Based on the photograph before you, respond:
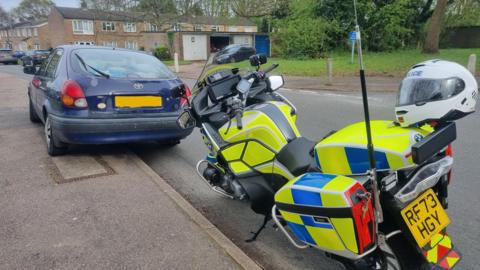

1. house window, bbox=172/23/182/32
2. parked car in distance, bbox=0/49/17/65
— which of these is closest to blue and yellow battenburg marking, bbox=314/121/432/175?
house window, bbox=172/23/182/32

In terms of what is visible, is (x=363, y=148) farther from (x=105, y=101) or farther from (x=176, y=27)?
(x=176, y=27)

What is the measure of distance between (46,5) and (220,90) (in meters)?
87.6

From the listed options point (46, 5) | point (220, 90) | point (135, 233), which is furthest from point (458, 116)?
point (46, 5)

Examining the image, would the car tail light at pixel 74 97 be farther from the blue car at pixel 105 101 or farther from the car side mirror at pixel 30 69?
the car side mirror at pixel 30 69

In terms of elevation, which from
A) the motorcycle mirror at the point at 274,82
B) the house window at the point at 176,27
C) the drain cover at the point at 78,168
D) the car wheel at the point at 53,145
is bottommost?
the drain cover at the point at 78,168

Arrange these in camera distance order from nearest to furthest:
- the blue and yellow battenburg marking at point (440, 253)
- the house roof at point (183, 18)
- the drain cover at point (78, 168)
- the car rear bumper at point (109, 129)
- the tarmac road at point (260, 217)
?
the blue and yellow battenburg marking at point (440, 253)
the tarmac road at point (260, 217)
the drain cover at point (78, 168)
the car rear bumper at point (109, 129)
the house roof at point (183, 18)

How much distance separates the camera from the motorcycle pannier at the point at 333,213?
1896 mm

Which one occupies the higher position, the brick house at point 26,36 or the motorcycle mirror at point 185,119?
the brick house at point 26,36

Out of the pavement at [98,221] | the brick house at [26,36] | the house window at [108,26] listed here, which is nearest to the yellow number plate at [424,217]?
the pavement at [98,221]

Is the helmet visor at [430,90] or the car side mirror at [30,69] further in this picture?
the car side mirror at [30,69]

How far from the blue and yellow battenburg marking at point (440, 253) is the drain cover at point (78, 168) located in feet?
11.4

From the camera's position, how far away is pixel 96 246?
2.82 m

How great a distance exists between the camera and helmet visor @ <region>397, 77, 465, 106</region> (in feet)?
6.54

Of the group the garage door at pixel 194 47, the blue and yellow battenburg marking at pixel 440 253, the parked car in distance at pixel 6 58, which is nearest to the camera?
the blue and yellow battenburg marking at pixel 440 253
